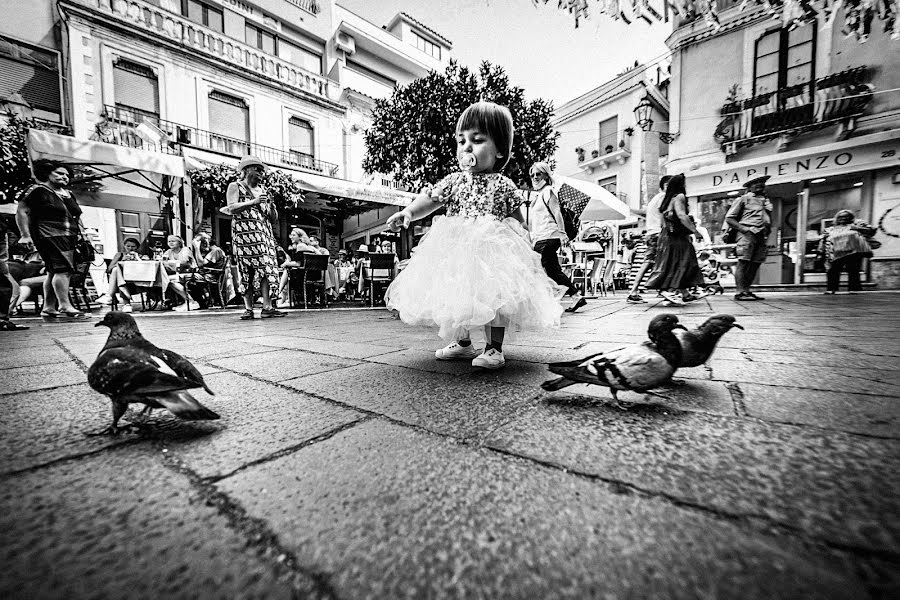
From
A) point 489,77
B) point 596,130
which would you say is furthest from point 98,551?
point 596,130

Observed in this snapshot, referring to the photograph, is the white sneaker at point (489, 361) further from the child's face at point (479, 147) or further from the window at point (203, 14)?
the window at point (203, 14)

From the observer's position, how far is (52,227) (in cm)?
431

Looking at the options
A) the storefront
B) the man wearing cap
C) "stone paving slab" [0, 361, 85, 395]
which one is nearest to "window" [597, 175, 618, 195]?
the storefront

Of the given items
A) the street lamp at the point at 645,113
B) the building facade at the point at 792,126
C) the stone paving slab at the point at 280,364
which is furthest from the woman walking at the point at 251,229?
the building facade at the point at 792,126

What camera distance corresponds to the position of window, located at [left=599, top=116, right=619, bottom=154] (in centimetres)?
1766

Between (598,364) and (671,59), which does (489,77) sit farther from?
(598,364)

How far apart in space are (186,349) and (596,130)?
A: 20.4 meters

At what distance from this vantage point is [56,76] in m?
11.3

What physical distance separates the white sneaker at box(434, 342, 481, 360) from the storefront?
1031 centimetres

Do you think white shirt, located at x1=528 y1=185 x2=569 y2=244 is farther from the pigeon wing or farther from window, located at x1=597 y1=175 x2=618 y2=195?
window, located at x1=597 y1=175 x2=618 y2=195

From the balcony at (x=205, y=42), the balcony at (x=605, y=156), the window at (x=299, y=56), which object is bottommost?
the balcony at (x=605, y=156)

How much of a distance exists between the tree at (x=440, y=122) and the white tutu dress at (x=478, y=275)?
→ 8132mm

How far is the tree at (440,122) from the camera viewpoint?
31.3 ft

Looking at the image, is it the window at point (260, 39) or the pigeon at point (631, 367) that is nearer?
the pigeon at point (631, 367)
